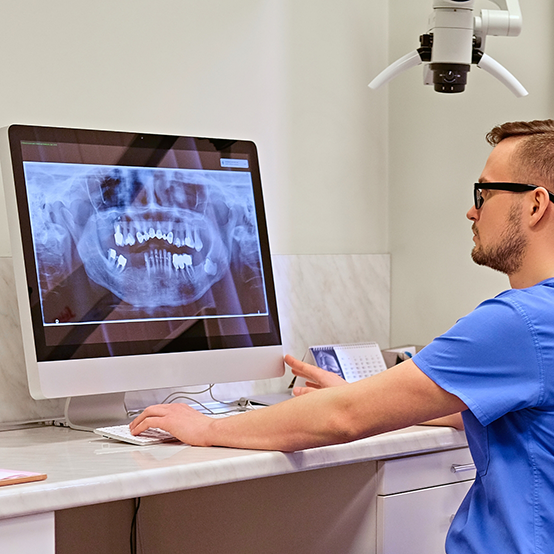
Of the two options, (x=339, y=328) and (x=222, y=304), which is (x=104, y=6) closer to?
(x=222, y=304)

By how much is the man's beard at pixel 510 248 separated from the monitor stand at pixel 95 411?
847 millimetres

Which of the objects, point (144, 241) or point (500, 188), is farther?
point (144, 241)

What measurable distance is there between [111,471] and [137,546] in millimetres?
840

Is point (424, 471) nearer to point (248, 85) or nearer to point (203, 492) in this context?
point (203, 492)

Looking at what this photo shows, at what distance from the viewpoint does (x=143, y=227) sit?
1.59 meters

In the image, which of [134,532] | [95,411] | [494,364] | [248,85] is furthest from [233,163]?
[134,532]

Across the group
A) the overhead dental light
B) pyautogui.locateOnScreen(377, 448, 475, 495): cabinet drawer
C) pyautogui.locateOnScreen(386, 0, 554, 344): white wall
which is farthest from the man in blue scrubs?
pyautogui.locateOnScreen(386, 0, 554, 344): white wall

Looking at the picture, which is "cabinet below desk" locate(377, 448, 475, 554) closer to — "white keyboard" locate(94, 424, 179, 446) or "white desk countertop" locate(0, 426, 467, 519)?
"white desk countertop" locate(0, 426, 467, 519)

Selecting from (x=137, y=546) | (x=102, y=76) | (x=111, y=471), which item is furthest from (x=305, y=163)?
(x=111, y=471)

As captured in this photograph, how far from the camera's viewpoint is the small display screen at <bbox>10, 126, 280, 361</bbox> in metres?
1.47

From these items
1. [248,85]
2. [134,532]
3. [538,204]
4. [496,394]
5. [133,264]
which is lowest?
[134,532]

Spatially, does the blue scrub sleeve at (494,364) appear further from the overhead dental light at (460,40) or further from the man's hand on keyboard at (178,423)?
the overhead dental light at (460,40)

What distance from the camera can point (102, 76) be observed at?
6.16 feet

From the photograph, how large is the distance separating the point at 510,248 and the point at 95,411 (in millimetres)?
926
